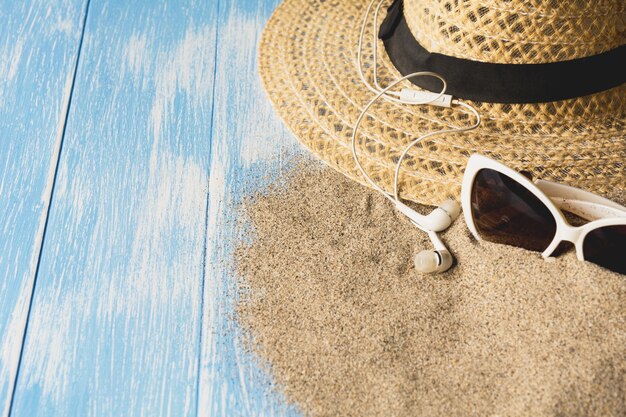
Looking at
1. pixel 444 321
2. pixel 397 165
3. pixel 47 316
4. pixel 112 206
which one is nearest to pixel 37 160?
pixel 112 206

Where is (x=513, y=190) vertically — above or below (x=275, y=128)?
above

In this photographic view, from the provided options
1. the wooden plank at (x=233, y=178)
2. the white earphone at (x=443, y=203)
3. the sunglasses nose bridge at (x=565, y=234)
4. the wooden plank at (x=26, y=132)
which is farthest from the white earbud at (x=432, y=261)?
the wooden plank at (x=26, y=132)

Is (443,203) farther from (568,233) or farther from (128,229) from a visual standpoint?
(128,229)

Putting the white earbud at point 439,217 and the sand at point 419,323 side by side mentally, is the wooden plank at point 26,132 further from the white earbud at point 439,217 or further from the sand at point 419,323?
the white earbud at point 439,217

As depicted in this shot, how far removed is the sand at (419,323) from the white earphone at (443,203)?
0.05 ft

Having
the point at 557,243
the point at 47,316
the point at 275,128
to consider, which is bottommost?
the point at 47,316

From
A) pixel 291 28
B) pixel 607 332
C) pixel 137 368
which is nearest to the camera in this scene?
→ pixel 607 332

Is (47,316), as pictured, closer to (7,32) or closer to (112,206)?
(112,206)

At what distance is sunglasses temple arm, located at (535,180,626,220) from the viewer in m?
0.70

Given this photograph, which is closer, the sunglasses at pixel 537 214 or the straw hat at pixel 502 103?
the sunglasses at pixel 537 214

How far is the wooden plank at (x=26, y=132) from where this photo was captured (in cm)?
79

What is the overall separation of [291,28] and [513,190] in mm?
520

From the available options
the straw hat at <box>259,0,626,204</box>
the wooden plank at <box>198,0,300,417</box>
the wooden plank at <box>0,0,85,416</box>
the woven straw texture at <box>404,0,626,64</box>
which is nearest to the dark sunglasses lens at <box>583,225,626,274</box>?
the straw hat at <box>259,0,626,204</box>

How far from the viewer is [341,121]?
900 millimetres
